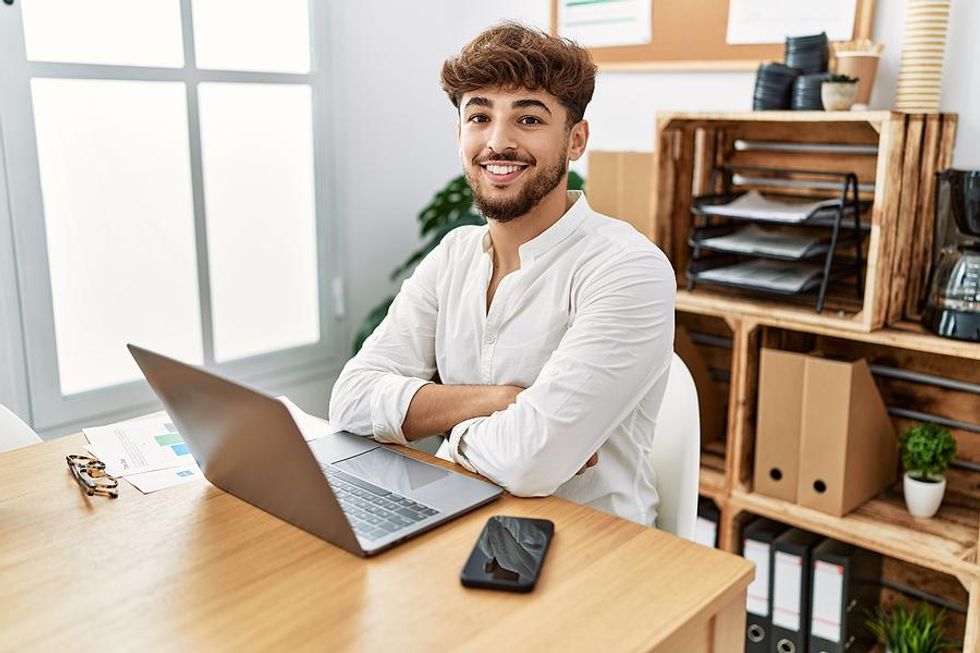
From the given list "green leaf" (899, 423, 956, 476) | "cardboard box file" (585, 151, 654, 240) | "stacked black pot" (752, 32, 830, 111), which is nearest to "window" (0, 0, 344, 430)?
"cardboard box file" (585, 151, 654, 240)

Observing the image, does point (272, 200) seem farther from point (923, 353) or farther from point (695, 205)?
point (923, 353)

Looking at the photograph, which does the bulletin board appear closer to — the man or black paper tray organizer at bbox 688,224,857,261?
black paper tray organizer at bbox 688,224,857,261

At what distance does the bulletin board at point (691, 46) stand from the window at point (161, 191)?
3.39 feet

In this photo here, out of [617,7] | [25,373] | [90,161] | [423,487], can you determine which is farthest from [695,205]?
[25,373]

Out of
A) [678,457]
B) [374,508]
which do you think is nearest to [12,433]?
[374,508]

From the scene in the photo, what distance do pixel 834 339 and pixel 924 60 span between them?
2.34 feet

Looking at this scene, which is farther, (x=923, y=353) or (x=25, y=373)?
(x=25, y=373)

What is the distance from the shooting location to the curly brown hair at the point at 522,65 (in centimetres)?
151

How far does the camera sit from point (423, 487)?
1.28 meters

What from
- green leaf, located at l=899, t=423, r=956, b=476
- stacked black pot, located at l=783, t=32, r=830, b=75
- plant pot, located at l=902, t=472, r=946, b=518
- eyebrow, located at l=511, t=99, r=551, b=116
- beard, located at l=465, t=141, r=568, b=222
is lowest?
plant pot, located at l=902, t=472, r=946, b=518

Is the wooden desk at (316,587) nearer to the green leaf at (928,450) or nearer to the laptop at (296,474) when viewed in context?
the laptop at (296,474)

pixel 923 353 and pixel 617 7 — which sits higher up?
pixel 617 7

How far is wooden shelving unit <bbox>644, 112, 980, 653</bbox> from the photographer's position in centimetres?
190

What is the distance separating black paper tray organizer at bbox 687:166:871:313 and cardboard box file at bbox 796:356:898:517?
17 cm
